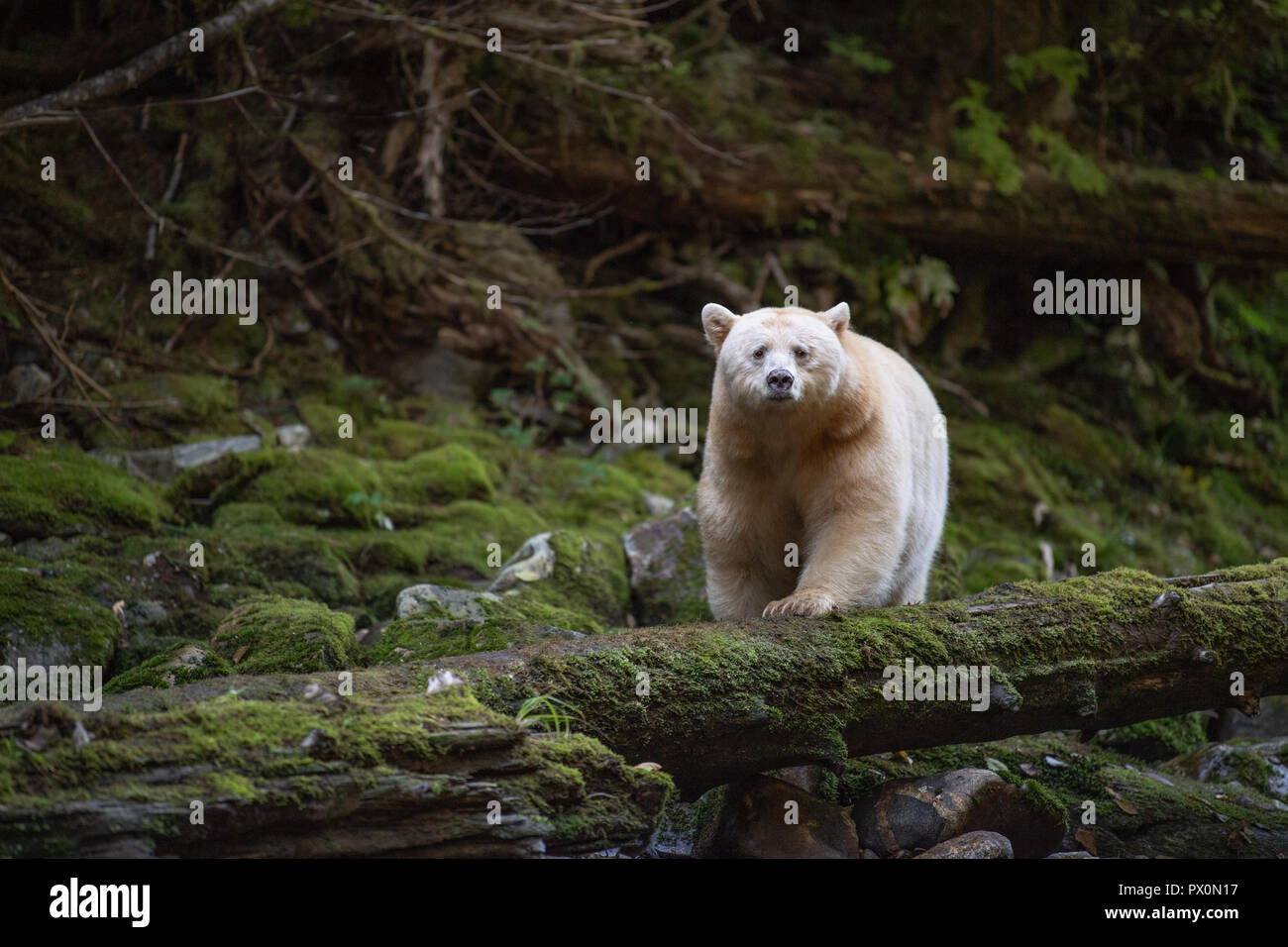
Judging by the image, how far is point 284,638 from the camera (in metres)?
5.99

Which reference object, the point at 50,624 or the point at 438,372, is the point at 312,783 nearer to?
the point at 50,624

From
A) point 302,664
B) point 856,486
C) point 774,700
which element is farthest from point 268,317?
point 774,700

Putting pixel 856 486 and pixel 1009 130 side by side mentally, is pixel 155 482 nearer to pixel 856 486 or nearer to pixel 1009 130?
pixel 856 486

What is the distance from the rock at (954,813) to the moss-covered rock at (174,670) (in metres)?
3.31

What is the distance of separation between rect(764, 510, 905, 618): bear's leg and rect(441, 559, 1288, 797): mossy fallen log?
0.33 metres

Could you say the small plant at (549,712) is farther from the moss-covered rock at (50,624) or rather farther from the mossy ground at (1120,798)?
the moss-covered rock at (50,624)

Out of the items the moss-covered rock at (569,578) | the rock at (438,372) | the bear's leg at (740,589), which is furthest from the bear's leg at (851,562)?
the rock at (438,372)

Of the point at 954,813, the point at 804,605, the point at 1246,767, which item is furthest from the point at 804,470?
the point at 1246,767

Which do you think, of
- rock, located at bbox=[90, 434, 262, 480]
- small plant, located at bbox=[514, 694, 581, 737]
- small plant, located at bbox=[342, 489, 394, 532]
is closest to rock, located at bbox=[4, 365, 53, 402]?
rock, located at bbox=[90, 434, 262, 480]

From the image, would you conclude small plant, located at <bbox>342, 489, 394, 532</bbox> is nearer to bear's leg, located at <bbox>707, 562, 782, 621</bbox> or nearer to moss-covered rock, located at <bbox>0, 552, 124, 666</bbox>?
moss-covered rock, located at <bbox>0, 552, 124, 666</bbox>

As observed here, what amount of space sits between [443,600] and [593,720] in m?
2.52

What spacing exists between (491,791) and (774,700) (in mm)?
1516

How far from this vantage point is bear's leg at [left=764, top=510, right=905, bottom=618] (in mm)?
5965

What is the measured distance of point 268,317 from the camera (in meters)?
11.7
